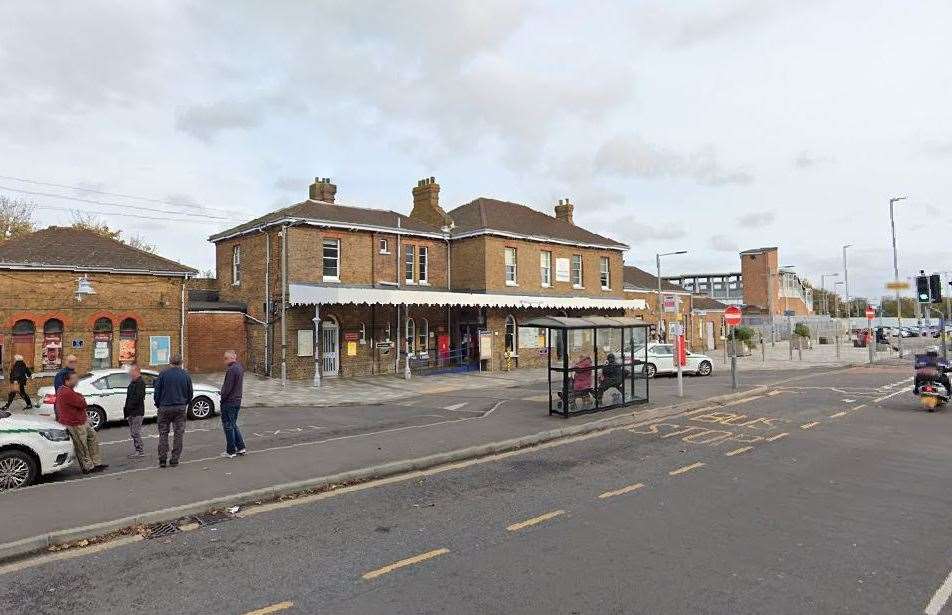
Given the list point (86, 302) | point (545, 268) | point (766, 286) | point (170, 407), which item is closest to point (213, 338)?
point (86, 302)

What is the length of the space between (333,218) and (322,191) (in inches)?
185

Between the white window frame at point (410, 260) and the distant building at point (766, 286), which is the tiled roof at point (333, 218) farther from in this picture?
the distant building at point (766, 286)

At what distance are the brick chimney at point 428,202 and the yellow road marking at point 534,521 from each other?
89.5ft

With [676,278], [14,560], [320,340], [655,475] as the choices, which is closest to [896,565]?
[655,475]

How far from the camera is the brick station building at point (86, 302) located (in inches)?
797

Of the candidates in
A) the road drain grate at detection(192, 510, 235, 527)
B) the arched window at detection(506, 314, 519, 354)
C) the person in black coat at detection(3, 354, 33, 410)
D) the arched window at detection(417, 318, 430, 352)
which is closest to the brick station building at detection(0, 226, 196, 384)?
the person in black coat at detection(3, 354, 33, 410)

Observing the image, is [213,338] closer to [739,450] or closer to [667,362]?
[667,362]

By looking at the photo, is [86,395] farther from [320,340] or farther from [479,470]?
[320,340]

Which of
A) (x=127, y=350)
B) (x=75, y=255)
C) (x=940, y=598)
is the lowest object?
(x=940, y=598)

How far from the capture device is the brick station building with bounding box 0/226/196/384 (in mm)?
20234

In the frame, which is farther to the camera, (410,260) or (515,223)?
(515,223)

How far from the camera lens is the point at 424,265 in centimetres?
3077

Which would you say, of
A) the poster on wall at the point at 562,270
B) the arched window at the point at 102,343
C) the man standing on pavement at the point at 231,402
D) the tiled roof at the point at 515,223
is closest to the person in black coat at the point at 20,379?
the arched window at the point at 102,343

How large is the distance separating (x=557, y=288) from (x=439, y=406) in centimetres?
1853
